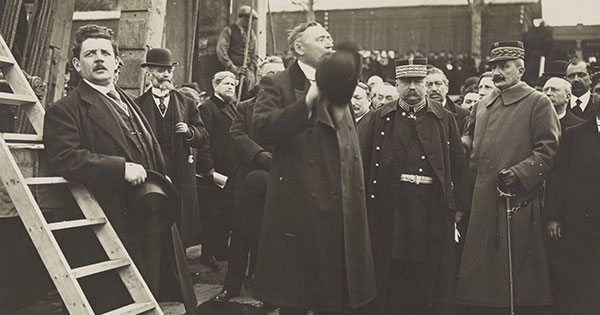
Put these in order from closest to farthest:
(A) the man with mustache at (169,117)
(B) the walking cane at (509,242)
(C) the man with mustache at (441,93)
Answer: (B) the walking cane at (509,242)
(A) the man with mustache at (169,117)
(C) the man with mustache at (441,93)

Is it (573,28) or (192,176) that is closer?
(192,176)

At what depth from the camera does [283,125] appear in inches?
138

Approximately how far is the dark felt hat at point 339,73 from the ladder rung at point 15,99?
208cm

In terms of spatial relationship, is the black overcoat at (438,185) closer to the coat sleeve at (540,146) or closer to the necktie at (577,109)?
the coat sleeve at (540,146)

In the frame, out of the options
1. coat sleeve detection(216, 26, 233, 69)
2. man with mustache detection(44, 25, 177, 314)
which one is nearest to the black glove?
man with mustache detection(44, 25, 177, 314)

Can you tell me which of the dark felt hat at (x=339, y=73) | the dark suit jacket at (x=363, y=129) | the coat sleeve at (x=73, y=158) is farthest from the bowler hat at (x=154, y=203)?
the dark suit jacket at (x=363, y=129)

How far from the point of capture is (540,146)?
4.73 meters

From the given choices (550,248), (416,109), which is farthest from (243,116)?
(550,248)

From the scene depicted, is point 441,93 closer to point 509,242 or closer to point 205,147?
point 509,242

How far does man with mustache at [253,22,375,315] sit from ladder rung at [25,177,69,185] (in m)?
1.32

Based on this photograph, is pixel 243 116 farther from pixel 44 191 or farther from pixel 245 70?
pixel 245 70

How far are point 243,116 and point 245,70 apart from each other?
3.99m

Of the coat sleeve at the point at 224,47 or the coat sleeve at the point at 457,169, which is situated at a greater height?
the coat sleeve at the point at 224,47

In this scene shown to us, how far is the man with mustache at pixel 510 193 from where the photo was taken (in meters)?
4.76
